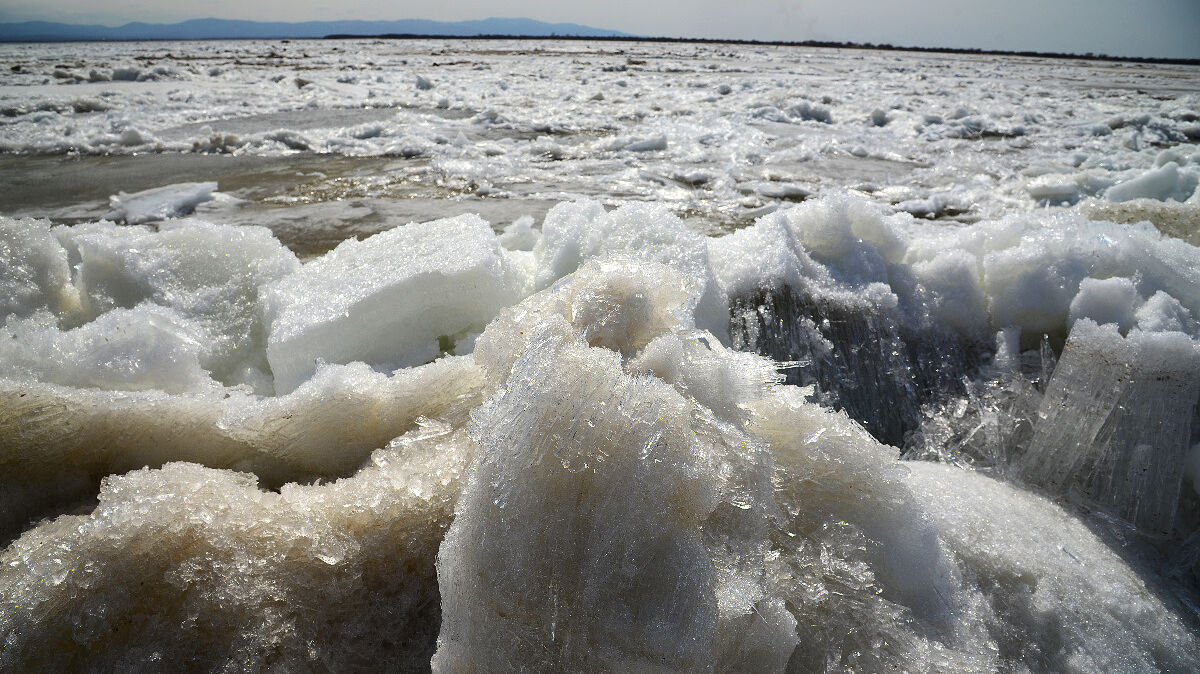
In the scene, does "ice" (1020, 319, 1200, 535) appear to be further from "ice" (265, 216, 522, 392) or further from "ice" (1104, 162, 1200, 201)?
"ice" (1104, 162, 1200, 201)

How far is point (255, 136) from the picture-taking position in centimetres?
646

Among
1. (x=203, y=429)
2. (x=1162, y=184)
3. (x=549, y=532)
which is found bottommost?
(x=203, y=429)

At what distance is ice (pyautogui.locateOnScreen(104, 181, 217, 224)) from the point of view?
152 inches

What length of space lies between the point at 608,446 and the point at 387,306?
4.42 ft

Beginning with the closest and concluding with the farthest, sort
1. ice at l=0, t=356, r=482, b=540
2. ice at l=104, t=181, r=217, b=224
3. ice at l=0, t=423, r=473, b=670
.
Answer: ice at l=0, t=423, r=473, b=670
ice at l=0, t=356, r=482, b=540
ice at l=104, t=181, r=217, b=224

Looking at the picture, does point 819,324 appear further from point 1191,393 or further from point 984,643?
point 984,643

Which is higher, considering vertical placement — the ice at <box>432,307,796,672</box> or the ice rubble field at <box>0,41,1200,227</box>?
the ice rubble field at <box>0,41,1200,227</box>

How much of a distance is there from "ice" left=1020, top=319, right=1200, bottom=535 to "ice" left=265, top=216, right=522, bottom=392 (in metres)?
1.79

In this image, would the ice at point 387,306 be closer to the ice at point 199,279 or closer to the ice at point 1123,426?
the ice at point 199,279

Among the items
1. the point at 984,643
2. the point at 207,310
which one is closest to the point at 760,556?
the point at 984,643

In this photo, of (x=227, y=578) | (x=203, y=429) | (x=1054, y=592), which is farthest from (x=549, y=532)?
(x=1054, y=592)

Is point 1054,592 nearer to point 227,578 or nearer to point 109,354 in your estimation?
point 227,578

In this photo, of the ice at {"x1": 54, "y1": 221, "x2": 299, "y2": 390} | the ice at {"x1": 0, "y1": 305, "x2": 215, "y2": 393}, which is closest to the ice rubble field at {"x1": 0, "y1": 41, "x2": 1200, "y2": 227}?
the ice at {"x1": 54, "y1": 221, "x2": 299, "y2": 390}

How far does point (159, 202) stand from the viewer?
4.15 meters
